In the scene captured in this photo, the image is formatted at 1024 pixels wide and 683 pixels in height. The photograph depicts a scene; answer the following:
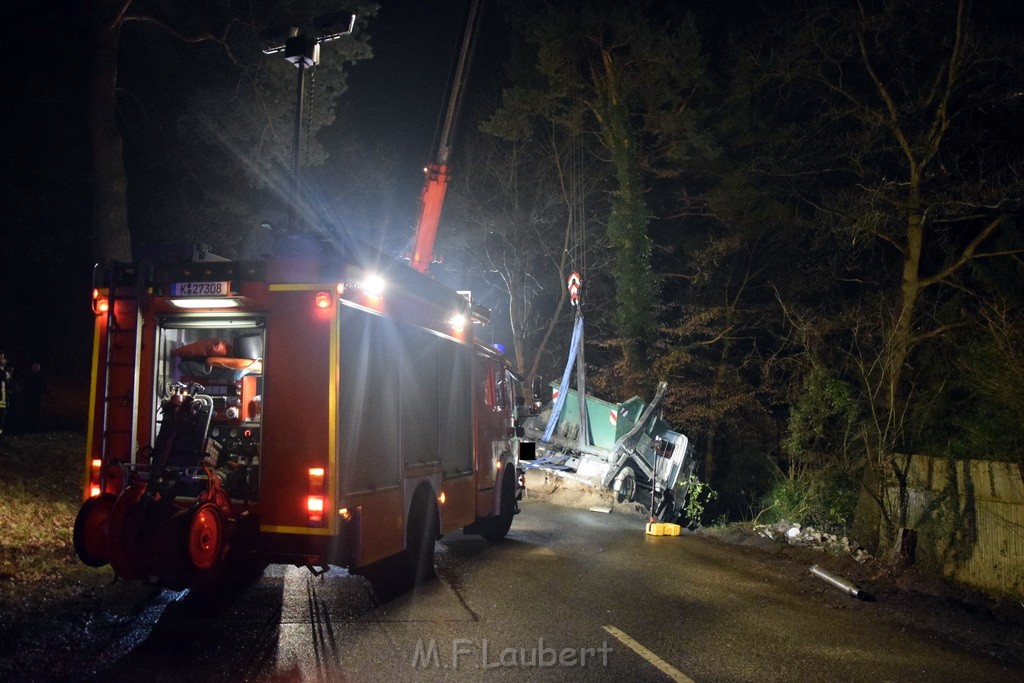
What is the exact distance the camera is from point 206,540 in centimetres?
620

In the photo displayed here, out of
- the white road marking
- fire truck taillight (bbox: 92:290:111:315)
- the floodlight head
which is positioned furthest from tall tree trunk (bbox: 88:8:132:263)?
the white road marking

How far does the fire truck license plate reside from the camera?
22.0 feet

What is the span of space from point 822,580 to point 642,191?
51.3 ft

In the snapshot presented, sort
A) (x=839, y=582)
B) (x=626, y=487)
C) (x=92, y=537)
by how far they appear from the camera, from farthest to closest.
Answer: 1. (x=626, y=487)
2. (x=839, y=582)
3. (x=92, y=537)

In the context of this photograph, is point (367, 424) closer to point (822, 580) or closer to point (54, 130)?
point (822, 580)

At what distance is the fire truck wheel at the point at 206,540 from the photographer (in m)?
6.04

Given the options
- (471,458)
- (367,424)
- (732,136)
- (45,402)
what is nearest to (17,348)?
(45,402)

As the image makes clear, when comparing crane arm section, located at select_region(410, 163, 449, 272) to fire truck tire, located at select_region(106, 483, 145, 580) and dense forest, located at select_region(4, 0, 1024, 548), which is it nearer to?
dense forest, located at select_region(4, 0, 1024, 548)

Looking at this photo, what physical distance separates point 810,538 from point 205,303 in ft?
30.4

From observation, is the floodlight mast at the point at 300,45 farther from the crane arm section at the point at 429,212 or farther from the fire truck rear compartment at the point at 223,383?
the fire truck rear compartment at the point at 223,383

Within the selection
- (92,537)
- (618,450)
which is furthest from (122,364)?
(618,450)

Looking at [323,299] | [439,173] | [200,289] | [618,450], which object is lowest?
[618,450]

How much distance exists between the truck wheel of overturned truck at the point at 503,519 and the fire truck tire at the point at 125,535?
5.80 meters

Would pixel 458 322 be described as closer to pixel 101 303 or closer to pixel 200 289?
pixel 200 289
